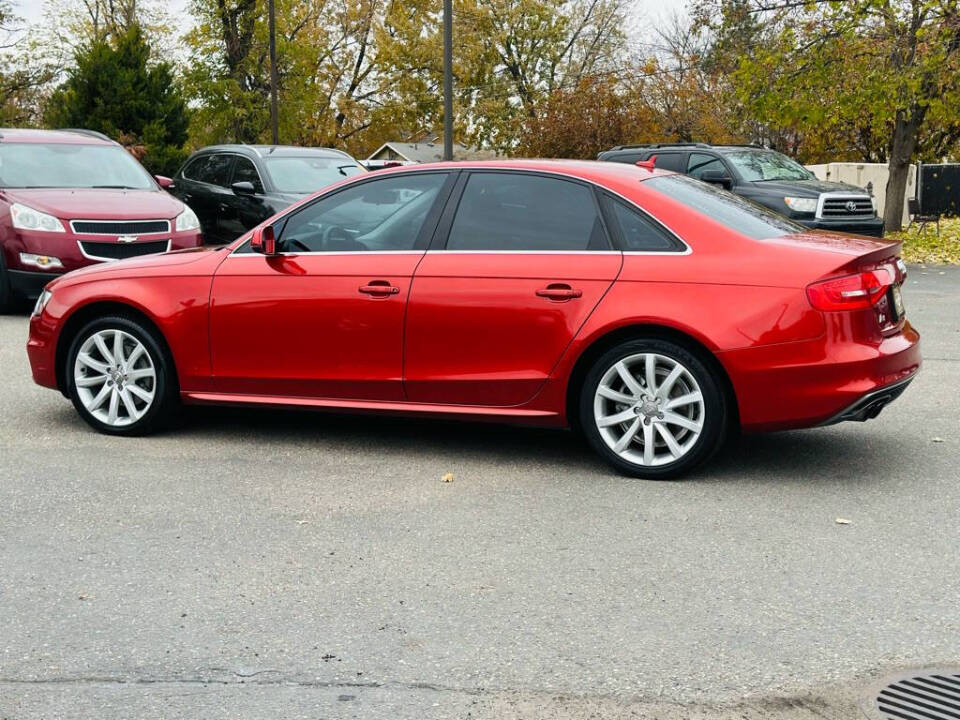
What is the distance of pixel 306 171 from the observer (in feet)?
56.0

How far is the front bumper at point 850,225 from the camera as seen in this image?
707 inches

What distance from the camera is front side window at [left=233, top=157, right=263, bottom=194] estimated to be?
54.5 feet

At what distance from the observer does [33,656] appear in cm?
407

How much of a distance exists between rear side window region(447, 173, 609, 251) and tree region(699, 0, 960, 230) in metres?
19.3

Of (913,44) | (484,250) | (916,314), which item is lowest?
(916,314)

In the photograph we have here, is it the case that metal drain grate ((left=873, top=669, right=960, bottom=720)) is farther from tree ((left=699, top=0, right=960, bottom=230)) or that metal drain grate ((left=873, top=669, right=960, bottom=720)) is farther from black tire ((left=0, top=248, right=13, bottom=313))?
tree ((left=699, top=0, right=960, bottom=230))

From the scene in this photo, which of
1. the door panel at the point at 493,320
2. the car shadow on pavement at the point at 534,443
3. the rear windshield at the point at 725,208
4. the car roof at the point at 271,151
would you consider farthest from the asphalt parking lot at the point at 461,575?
the car roof at the point at 271,151

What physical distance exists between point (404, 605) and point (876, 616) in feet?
5.31

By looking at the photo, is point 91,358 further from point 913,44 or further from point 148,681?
point 913,44

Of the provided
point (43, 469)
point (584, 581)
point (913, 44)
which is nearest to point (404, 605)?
point (584, 581)

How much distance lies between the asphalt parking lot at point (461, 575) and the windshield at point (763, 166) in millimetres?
11829

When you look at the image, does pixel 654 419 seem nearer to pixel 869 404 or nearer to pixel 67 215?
pixel 869 404

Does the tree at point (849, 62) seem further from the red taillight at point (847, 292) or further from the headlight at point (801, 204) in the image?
the red taillight at point (847, 292)

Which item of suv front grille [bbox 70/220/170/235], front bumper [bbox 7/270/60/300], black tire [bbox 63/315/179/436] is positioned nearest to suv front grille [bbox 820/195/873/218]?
suv front grille [bbox 70/220/170/235]
